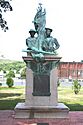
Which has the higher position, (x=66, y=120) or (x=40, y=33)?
(x=40, y=33)

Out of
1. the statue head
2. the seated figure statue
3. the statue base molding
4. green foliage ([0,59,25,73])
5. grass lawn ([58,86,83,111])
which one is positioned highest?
green foliage ([0,59,25,73])

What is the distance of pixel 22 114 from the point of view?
11.2 meters

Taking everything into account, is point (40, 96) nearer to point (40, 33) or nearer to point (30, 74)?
point (30, 74)

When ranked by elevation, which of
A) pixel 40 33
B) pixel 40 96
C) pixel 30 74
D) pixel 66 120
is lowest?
pixel 66 120

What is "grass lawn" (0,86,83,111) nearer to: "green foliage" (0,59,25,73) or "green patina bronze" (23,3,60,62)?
"green patina bronze" (23,3,60,62)

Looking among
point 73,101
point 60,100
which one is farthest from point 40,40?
point 60,100

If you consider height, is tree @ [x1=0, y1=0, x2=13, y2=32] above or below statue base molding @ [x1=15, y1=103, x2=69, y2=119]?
above

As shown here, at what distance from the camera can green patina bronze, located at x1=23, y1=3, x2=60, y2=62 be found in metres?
11.7

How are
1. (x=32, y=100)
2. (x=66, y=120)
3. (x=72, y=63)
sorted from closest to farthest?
(x=66, y=120)
(x=32, y=100)
(x=72, y=63)

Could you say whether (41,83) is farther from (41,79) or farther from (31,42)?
(31,42)

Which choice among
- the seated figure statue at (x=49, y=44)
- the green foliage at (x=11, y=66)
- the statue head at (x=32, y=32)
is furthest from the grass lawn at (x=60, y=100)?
the green foliage at (x=11, y=66)

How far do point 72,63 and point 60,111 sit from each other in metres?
53.3

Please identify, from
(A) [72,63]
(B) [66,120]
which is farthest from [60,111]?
(A) [72,63]

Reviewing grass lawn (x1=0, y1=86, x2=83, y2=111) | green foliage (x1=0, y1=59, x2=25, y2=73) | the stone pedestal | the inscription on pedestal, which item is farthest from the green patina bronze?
green foliage (x1=0, y1=59, x2=25, y2=73)
